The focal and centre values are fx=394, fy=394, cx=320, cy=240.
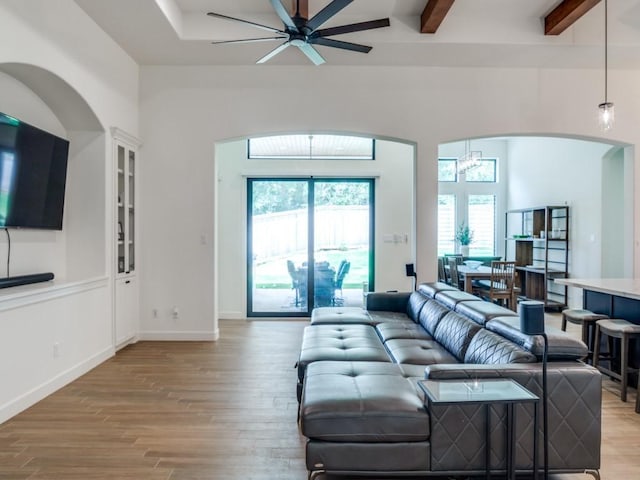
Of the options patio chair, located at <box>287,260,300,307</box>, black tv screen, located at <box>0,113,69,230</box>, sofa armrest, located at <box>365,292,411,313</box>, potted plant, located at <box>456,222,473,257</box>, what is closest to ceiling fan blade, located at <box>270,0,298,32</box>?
black tv screen, located at <box>0,113,69,230</box>

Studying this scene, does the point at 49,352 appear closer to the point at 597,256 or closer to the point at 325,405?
the point at 325,405

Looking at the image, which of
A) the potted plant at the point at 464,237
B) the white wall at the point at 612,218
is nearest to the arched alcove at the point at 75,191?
the potted plant at the point at 464,237

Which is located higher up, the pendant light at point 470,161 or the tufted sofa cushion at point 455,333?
the pendant light at point 470,161

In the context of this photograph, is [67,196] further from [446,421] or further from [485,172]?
[485,172]

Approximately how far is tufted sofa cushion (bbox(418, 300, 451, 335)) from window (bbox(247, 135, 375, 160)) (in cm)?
363

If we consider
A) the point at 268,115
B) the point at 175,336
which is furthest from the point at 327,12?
the point at 175,336

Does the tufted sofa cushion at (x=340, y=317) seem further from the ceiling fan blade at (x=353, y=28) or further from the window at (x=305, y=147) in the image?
the window at (x=305, y=147)

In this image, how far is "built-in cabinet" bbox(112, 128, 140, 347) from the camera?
458cm

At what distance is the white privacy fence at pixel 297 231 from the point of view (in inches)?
263

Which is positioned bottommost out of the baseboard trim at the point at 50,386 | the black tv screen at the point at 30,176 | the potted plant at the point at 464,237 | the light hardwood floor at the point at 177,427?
the light hardwood floor at the point at 177,427

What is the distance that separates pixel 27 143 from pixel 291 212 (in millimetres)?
3911

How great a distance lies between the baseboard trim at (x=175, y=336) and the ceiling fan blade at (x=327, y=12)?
3803 mm

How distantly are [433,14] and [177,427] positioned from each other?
4.50m

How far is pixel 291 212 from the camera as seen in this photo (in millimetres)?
6695
